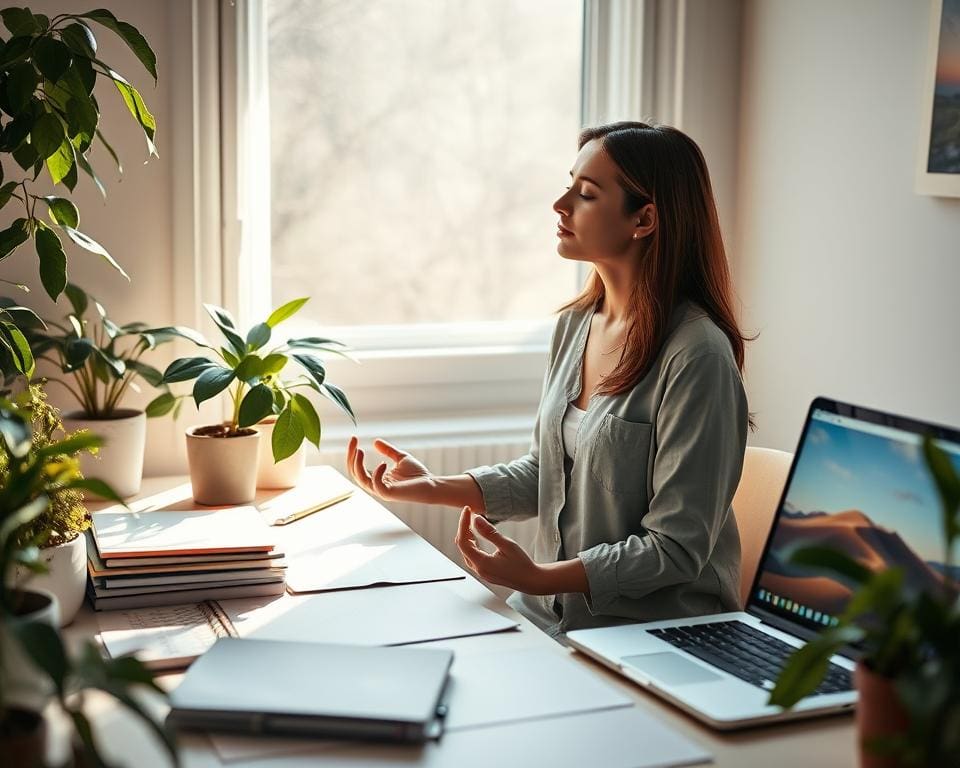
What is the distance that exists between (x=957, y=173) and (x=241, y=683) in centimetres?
151

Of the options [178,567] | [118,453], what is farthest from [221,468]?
[178,567]

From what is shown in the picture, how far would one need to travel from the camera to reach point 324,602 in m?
1.54

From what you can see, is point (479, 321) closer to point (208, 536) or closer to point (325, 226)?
point (325, 226)

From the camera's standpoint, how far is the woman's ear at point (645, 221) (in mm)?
1857

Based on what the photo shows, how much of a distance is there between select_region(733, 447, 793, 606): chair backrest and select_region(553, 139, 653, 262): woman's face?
1.32ft

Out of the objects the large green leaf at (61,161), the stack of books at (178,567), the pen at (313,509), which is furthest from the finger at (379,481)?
the large green leaf at (61,161)

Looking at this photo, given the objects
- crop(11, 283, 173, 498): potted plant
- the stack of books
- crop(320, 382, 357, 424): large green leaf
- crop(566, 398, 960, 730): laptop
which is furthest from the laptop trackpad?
crop(11, 283, 173, 498): potted plant

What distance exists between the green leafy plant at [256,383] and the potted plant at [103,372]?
0.07 m

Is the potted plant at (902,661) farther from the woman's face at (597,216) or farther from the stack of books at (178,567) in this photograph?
the woman's face at (597,216)

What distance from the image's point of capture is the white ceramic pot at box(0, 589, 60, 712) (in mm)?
853

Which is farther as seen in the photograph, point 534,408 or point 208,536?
point 534,408

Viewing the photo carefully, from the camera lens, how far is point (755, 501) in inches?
76.0

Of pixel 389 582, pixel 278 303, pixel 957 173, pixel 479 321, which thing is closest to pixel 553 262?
pixel 479 321

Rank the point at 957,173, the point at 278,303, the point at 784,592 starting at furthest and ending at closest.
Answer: the point at 278,303 < the point at 957,173 < the point at 784,592
